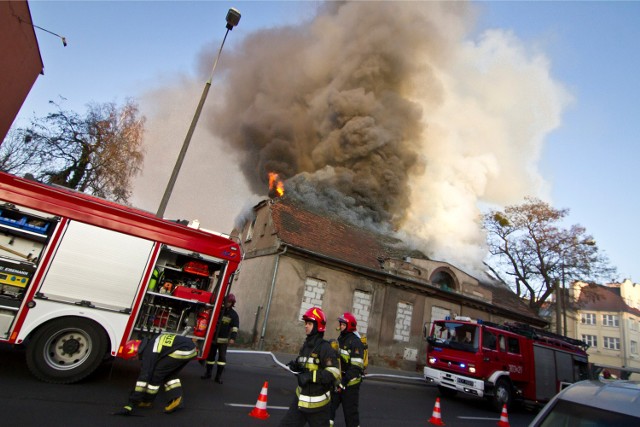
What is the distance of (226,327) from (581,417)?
5.72 m

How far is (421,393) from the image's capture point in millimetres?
10203

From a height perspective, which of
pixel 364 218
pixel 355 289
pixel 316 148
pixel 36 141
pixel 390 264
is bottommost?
pixel 355 289

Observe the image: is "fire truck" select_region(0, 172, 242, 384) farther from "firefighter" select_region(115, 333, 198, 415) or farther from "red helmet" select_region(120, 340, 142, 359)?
"firefighter" select_region(115, 333, 198, 415)

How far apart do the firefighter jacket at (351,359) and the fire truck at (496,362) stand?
583 centimetres

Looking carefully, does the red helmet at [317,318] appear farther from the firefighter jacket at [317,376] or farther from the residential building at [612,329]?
the residential building at [612,329]

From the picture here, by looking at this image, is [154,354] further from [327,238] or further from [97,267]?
[327,238]

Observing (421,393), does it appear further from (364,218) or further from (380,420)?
(364,218)

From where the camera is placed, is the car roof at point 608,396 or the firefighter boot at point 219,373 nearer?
the car roof at point 608,396

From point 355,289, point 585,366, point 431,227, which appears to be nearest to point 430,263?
point 355,289

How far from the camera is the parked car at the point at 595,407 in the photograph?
77.2 inches

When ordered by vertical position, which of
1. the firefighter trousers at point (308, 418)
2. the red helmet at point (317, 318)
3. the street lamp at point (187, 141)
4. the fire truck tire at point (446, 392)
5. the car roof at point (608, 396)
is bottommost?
the fire truck tire at point (446, 392)

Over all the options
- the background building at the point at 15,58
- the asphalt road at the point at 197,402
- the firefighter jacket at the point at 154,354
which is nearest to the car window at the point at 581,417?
the asphalt road at the point at 197,402

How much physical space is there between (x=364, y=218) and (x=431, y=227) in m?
5.20

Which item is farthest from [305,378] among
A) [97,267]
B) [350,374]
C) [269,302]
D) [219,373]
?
[269,302]
